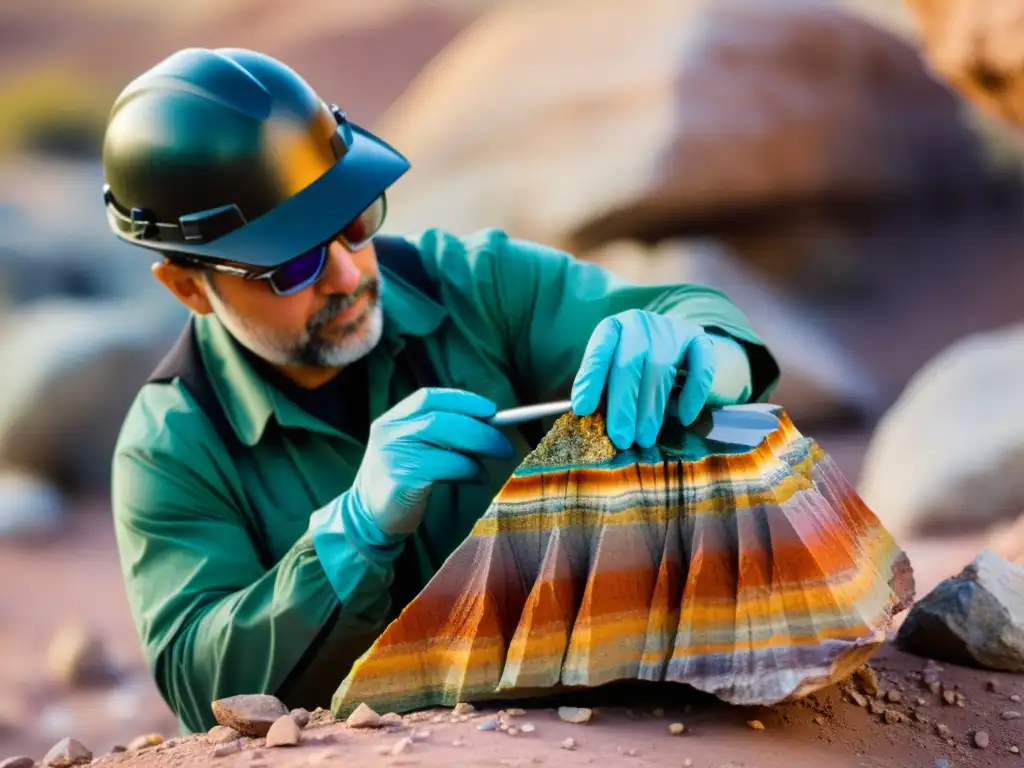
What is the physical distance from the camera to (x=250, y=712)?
185 centimetres

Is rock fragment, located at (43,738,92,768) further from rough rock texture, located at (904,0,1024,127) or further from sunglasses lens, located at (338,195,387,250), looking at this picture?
rough rock texture, located at (904,0,1024,127)

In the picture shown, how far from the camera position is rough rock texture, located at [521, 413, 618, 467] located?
1.89m

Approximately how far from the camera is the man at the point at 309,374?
6.73ft

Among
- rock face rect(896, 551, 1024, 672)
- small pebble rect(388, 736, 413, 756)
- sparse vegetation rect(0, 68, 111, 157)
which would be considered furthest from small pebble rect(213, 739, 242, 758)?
sparse vegetation rect(0, 68, 111, 157)

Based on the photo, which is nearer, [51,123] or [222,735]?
[222,735]

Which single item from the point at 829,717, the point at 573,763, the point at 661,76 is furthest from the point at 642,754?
the point at 661,76

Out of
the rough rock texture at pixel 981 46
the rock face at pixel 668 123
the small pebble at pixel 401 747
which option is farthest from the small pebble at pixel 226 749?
the rock face at pixel 668 123

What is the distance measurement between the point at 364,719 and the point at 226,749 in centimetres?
21

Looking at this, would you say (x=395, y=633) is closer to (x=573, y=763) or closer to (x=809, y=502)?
(x=573, y=763)

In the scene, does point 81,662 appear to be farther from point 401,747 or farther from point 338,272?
point 401,747

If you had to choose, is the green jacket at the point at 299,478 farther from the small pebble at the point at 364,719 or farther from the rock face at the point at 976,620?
the rock face at the point at 976,620

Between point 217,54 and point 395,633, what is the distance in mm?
1136

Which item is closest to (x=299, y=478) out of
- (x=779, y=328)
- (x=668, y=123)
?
(x=779, y=328)

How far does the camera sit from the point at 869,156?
8117 mm
